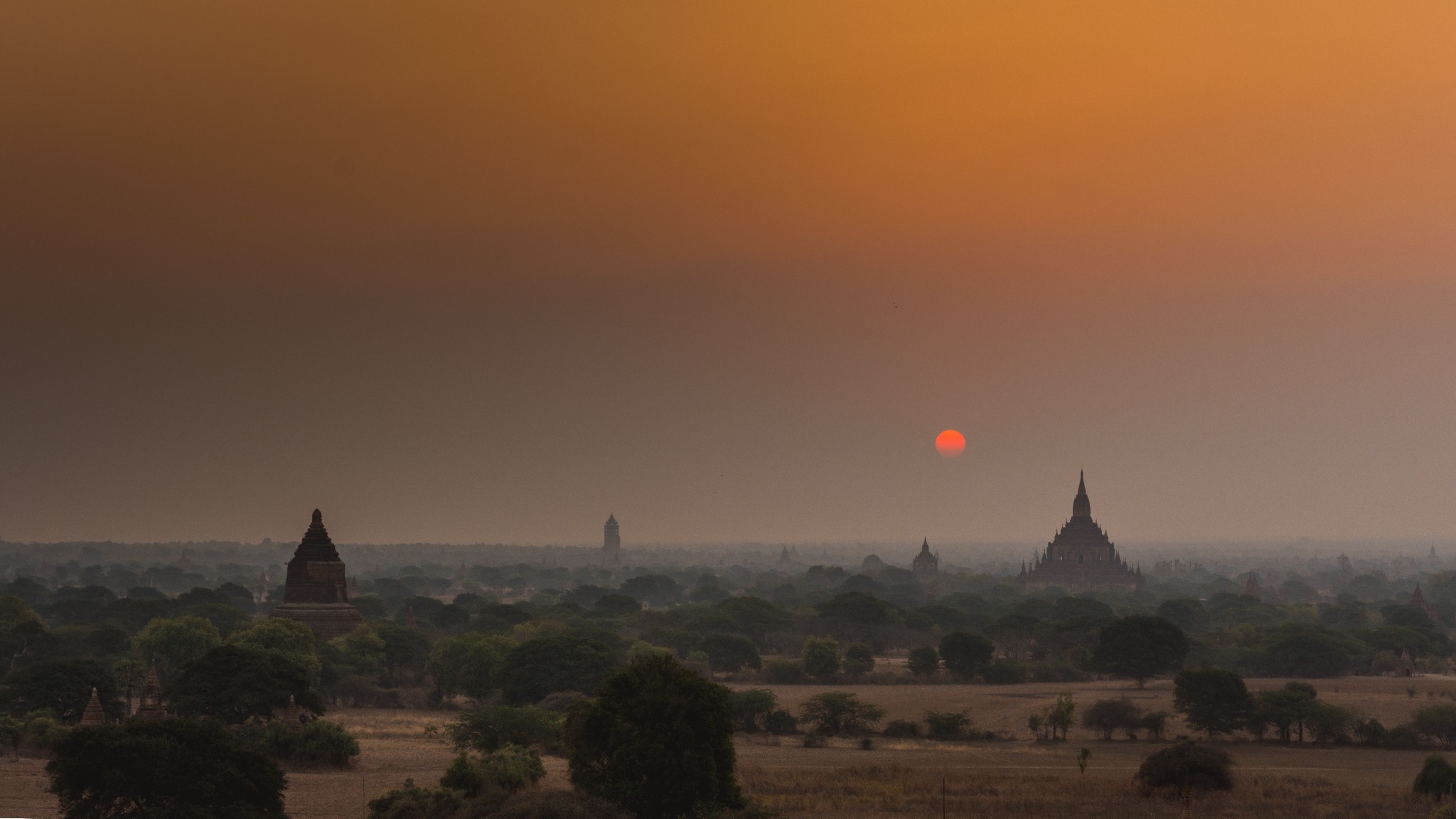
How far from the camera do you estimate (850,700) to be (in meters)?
70.4


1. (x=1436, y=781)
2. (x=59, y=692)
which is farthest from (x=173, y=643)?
(x=1436, y=781)

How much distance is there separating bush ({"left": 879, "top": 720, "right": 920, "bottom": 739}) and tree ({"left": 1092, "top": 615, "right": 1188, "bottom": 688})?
2618 centimetres

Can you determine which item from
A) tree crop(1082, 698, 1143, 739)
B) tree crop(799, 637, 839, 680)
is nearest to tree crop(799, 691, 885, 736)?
tree crop(1082, 698, 1143, 739)

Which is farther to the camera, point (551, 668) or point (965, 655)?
point (965, 655)

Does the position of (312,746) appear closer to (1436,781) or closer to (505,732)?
(505,732)

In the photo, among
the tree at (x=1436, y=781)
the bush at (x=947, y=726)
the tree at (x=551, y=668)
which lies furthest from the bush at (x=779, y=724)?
the tree at (x=1436, y=781)

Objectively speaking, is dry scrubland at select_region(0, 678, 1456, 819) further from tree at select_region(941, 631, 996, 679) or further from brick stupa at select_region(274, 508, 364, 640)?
tree at select_region(941, 631, 996, 679)

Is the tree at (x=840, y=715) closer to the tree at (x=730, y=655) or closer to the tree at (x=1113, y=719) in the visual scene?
the tree at (x=1113, y=719)

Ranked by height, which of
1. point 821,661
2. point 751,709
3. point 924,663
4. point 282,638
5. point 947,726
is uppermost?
point 282,638

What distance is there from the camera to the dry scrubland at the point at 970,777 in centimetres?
4581

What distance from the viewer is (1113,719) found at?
226ft

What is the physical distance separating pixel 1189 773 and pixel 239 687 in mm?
33930

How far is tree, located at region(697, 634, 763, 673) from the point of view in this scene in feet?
325

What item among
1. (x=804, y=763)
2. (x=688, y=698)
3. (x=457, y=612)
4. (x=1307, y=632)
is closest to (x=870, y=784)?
(x=804, y=763)
